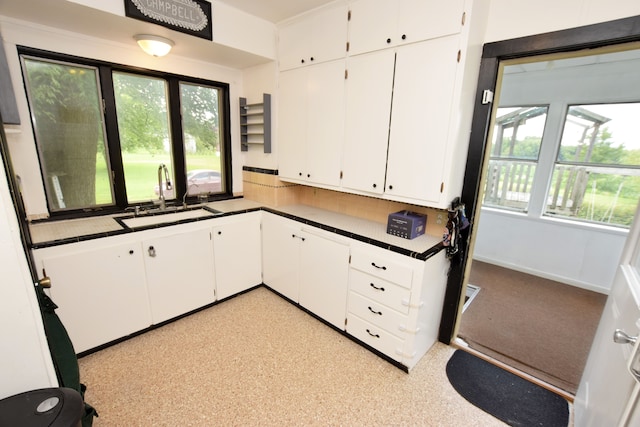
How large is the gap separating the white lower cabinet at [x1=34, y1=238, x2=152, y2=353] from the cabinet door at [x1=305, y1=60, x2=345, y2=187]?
161cm

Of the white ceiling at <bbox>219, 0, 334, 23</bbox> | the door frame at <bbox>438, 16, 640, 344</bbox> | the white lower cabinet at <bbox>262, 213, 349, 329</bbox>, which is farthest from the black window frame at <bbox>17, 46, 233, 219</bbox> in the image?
the door frame at <bbox>438, 16, 640, 344</bbox>

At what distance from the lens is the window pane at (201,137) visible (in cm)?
286

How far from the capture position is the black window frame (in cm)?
Answer: 222

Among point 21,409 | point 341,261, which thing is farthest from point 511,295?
point 21,409

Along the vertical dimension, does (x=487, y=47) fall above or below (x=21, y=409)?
above

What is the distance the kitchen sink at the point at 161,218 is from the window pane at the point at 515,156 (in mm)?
3704

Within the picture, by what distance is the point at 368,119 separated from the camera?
2.14 meters

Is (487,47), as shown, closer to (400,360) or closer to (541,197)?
(400,360)

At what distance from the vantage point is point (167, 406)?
1703 millimetres

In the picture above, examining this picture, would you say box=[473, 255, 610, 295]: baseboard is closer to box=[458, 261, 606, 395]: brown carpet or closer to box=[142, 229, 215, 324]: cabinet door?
box=[458, 261, 606, 395]: brown carpet

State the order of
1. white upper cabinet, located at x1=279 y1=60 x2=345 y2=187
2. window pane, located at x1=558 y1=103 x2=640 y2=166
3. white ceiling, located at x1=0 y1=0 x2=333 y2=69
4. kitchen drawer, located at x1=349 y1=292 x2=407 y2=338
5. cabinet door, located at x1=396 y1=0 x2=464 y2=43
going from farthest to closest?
window pane, located at x1=558 y1=103 x2=640 y2=166, white upper cabinet, located at x1=279 y1=60 x2=345 y2=187, kitchen drawer, located at x1=349 y1=292 x2=407 y2=338, white ceiling, located at x1=0 y1=0 x2=333 y2=69, cabinet door, located at x1=396 y1=0 x2=464 y2=43

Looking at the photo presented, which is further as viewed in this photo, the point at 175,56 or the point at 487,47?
the point at 175,56

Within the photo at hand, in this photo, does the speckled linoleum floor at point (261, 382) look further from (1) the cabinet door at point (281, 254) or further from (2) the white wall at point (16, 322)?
(2) the white wall at point (16, 322)

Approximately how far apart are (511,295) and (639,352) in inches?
104
